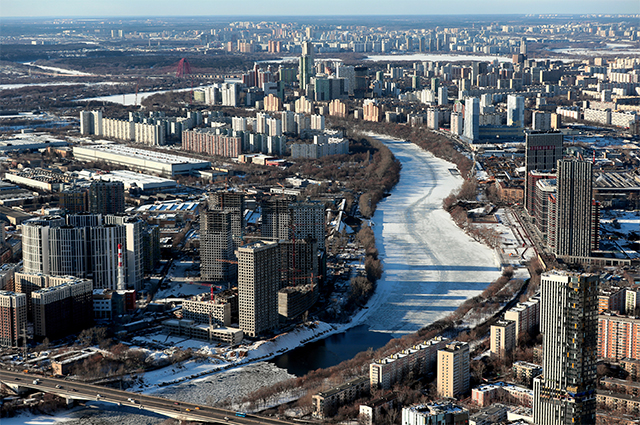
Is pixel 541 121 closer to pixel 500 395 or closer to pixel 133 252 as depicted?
pixel 133 252

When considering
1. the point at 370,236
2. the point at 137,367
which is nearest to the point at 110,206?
the point at 370,236

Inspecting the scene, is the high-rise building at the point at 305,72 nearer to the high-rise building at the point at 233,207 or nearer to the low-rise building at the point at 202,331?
the high-rise building at the point at 233,207

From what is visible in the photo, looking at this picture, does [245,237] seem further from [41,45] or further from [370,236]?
[41,45]

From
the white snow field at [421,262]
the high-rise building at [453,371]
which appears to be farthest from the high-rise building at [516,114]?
the high-rise building at [453,371]

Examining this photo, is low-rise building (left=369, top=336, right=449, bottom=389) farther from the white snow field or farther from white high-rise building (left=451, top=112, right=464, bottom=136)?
white high-rise building (left=451, top=112, right=464, bottom=136)

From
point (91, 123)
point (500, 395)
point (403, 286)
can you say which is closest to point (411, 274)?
Answer: point (403, 286)

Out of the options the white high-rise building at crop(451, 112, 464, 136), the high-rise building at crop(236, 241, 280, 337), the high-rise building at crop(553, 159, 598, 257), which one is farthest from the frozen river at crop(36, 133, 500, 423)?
the white high-rise building at crop(451, 112, 464, 136)
